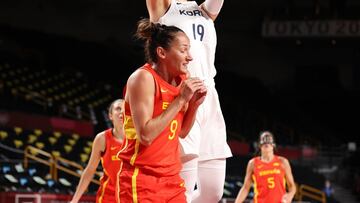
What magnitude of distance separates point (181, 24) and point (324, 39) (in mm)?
18689

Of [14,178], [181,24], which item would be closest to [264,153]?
[14,178]

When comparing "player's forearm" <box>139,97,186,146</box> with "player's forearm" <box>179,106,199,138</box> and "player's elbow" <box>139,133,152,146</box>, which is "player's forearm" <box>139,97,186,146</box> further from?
"player's forearm" <box>179,106,199,138</box>

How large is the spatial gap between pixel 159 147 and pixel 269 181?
5.85 metres

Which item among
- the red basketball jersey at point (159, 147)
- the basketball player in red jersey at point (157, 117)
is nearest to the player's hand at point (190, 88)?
the basketball player in red jersey at point (157, 117)

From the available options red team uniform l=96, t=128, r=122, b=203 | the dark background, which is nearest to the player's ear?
red team uniform l=96, t=128, r=122, b=203

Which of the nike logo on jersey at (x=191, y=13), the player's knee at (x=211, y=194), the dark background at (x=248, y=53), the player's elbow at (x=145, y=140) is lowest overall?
the player's knee at (x=211, y=194)

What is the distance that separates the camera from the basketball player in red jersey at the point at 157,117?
363cm

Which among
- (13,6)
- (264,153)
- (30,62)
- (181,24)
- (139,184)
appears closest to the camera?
(139,184)

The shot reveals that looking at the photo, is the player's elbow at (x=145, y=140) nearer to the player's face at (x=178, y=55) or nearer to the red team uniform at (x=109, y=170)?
the player's face at (x=178, y=55)

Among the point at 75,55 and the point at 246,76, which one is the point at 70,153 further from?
the point at 246,76

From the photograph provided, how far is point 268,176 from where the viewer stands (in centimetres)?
947

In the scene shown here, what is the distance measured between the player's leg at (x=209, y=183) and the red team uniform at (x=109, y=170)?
155 cm

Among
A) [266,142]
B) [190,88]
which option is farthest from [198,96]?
[266,142]

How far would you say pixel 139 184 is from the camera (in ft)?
12.2
